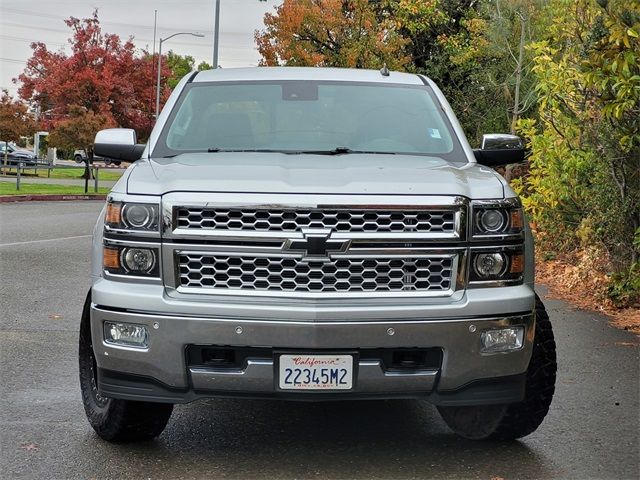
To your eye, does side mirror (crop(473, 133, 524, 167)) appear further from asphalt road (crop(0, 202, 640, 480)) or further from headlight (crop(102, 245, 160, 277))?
headlight (crop(102, 245, 160, 277))

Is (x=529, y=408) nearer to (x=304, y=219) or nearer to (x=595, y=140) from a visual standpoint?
(x=304, y=219)

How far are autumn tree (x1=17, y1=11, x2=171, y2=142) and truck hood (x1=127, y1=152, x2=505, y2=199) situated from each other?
42556 mm

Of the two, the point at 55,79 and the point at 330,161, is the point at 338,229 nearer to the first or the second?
the point at 330,161

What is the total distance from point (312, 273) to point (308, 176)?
49 centimetres

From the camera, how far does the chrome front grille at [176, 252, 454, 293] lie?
4.41 m

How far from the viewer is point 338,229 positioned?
4422 millimetres

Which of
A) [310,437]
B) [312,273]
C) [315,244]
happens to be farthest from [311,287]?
[310,437]

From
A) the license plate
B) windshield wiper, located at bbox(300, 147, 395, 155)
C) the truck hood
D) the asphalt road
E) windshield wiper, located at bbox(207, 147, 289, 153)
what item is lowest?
the asphalt road

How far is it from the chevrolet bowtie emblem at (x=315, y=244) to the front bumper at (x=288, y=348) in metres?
0.30

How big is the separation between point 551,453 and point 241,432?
1.57 meters

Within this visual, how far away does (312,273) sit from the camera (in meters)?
4.41

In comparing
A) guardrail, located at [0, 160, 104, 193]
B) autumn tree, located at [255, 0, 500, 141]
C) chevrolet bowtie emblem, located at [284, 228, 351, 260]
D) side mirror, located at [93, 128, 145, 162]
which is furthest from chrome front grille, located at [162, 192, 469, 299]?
guardrail, located at [0, 160, 104, 193]

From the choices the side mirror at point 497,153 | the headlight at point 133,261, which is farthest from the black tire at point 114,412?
the side mirror at point 497,153

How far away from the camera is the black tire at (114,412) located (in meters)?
4.90
